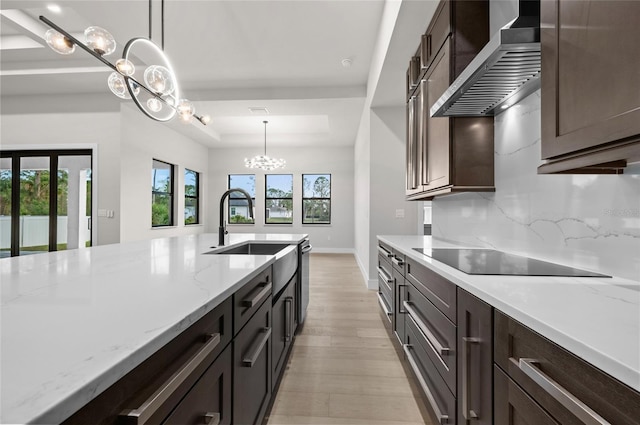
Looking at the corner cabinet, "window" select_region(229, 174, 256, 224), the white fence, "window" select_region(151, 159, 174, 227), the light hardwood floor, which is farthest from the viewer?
"window" select_region(229, 174, 256, 224)

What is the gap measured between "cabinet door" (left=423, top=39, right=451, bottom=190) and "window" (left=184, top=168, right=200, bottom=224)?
6.47 metres

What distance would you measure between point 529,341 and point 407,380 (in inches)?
57.3

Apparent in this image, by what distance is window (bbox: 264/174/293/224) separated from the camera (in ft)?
27.6

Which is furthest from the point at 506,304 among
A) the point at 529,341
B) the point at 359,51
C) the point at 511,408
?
the point at 359,51

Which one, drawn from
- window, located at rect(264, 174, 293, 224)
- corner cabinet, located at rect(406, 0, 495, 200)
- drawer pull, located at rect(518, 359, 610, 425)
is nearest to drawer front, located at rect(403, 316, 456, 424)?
drawer pull, located at rect(518, 359, 610, 425)

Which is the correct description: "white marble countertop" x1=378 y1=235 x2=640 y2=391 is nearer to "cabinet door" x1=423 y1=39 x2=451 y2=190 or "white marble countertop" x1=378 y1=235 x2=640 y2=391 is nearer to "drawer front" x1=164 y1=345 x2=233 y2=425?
"drawer front" x1=164 y1=345 x2=233 y2=425

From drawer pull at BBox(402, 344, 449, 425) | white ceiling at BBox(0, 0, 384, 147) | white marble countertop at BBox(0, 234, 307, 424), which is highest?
white ceiling at BBox(0, 0, 384, 147)

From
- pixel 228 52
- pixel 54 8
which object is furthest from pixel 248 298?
pixel 54 8

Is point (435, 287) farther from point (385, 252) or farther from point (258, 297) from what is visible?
point (385, 252)

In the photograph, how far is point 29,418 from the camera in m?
0.32

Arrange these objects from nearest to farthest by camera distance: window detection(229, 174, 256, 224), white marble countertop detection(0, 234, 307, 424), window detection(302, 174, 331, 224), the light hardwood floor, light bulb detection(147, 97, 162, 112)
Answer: white marble countertop detection(0, 234, 307, 424)
the light hardwood floor
light bulb detection(147, 97, 162, 112)
window detection(302, 174, 331, 224)
window detection(229, 174, 256, 224)

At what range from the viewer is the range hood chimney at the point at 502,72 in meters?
1.09

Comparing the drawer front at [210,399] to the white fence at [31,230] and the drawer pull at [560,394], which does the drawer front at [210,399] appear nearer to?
the drawer pull at [560,394]

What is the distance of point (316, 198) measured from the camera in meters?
8.33
